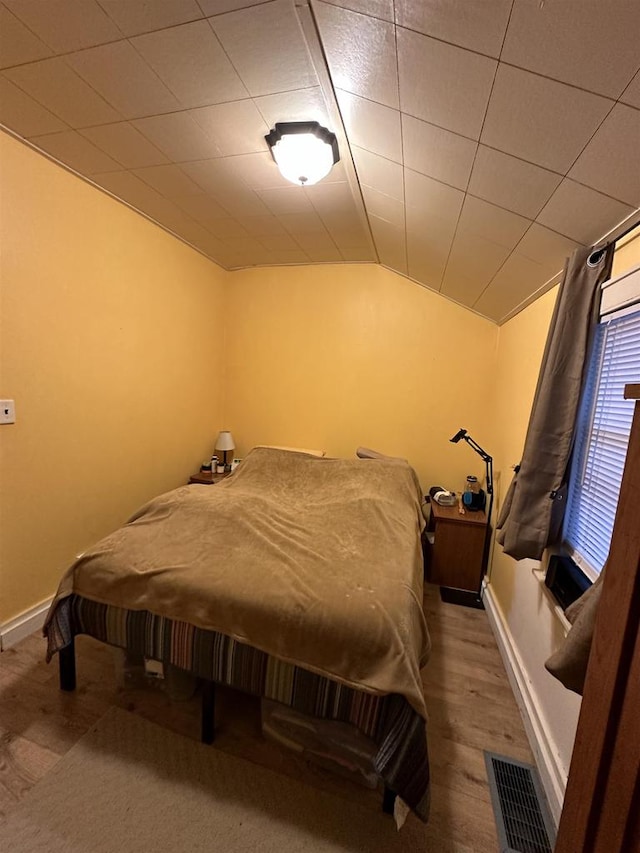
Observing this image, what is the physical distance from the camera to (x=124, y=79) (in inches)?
51.9

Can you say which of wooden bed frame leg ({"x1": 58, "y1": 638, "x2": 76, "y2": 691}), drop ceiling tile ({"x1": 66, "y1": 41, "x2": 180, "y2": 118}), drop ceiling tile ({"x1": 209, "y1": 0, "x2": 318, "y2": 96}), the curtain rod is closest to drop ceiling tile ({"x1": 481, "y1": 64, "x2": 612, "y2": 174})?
the curtain rod

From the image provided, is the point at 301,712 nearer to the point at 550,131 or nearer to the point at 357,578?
the point at 357,578

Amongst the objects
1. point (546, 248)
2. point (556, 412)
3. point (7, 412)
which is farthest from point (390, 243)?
point (7, 412)

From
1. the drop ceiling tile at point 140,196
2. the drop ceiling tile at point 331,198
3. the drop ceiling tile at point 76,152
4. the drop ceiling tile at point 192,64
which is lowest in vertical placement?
the drop ceiling tile at point 192,64

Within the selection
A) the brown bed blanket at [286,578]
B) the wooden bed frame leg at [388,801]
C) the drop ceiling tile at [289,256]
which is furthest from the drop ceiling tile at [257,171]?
the wooden bed frame leg at [388,801]

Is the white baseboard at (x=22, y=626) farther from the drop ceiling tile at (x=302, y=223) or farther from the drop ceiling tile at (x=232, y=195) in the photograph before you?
the drop ceiling tile at (x=302, y=223)

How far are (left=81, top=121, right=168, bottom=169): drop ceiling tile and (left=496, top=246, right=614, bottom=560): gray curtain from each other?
1993 millimetres

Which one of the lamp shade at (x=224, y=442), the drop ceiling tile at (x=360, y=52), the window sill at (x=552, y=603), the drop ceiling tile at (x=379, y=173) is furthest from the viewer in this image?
the lamp shade at (x=224, y=442)

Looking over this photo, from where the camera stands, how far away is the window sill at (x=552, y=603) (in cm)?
134

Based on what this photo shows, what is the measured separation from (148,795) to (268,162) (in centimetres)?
273

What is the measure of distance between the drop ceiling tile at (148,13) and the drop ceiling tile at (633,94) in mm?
1166

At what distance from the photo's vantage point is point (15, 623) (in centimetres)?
190

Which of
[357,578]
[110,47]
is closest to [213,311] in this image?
[110,47]

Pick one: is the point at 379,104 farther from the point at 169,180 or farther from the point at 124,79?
the point at 169,180
